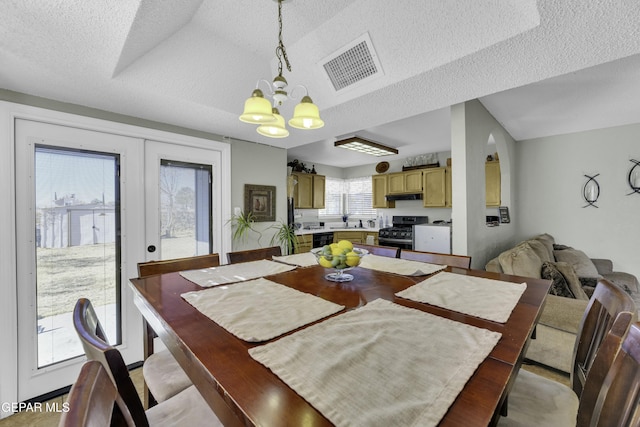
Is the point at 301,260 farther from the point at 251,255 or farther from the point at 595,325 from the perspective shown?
the point at 595,325

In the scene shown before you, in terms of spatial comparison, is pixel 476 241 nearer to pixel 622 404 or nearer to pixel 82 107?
pixel 622 404

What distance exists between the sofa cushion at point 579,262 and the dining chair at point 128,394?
4.12 m

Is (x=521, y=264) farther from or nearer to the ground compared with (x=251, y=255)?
nearer to the ground

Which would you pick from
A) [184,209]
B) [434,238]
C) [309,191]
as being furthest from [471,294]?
[309,191]

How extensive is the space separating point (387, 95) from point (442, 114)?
5.10ft

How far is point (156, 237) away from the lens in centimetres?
244

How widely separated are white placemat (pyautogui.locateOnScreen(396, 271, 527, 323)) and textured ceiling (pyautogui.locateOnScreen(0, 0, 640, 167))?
4.04 feet

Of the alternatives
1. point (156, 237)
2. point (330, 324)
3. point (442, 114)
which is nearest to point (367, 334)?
point (330, 324)

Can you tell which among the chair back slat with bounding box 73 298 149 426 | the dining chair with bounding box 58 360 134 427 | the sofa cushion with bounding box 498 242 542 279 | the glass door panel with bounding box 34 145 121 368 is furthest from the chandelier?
the sofa cushion with bounding box 498 242 542 279

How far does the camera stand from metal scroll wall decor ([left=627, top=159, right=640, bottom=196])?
335cm

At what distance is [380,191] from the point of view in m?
5.54

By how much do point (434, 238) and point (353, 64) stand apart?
240 centimetres

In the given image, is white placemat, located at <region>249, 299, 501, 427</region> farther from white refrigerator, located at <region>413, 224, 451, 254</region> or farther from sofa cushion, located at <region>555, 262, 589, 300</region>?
white refrigerator, located at <region>413, 224, 451, 254</region>

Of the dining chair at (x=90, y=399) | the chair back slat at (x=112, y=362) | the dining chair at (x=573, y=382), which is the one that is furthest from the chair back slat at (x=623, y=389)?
the chair back slat at (x=112, y=362)
